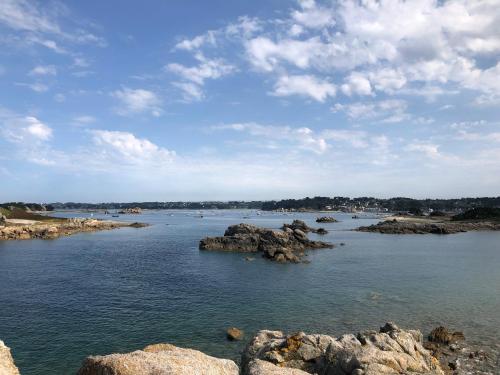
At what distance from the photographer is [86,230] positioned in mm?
137500

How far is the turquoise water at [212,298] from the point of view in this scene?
3108 cm

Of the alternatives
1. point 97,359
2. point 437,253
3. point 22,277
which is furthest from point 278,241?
point 97,359

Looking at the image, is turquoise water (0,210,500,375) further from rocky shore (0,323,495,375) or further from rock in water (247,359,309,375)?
rock in water (247,359,309,375)

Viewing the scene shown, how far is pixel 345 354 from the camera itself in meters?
18.8

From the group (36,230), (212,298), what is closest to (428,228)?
(212,298)

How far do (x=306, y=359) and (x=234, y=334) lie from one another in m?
11.8

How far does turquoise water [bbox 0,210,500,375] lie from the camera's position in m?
31.1

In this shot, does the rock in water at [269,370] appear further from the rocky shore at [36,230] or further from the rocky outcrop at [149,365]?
the rocky shore at [36,230]

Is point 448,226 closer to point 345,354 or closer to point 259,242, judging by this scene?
point 259,242

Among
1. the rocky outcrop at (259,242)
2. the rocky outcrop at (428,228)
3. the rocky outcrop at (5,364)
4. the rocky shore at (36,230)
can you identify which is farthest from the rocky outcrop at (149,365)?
the rocky outcrop at (428,228)

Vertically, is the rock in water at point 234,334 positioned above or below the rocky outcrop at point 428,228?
below

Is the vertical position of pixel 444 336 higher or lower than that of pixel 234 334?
higher

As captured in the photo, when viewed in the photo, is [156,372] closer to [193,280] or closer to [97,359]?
[97,359]

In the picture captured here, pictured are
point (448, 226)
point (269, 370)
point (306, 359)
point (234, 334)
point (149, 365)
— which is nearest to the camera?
point (149, 365)
